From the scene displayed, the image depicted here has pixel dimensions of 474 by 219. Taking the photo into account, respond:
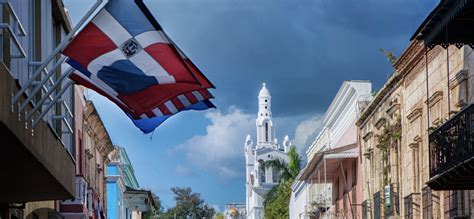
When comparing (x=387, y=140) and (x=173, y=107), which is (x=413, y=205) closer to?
(x=387, y=140)

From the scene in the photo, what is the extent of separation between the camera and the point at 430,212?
2769 centimetres

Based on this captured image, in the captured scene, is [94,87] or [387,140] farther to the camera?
[387,140]

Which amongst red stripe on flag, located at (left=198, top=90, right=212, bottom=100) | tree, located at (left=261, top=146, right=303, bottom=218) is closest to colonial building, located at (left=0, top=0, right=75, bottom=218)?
red stripe on flag, located at (left=198, top=90, right=212, bottom=100)

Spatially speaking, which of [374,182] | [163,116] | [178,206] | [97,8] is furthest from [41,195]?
[178,206]

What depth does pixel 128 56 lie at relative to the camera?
12.3m

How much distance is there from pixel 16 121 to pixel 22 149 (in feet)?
2.34

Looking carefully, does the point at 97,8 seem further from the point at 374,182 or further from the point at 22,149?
the point at 374,182

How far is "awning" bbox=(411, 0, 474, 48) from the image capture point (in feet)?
60.2

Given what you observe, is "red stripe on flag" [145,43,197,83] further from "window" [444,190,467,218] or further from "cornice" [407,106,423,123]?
"cornice" [407,106,423,123]

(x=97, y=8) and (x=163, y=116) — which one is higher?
(x=97, y=8)

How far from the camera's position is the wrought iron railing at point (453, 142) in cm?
1855

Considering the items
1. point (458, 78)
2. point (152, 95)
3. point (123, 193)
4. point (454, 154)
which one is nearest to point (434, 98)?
point (458, 78)

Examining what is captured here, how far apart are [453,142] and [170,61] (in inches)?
322

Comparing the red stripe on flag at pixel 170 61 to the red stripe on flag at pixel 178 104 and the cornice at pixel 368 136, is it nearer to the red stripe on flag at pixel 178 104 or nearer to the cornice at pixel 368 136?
the red stripe on flag at pixel 178 104
